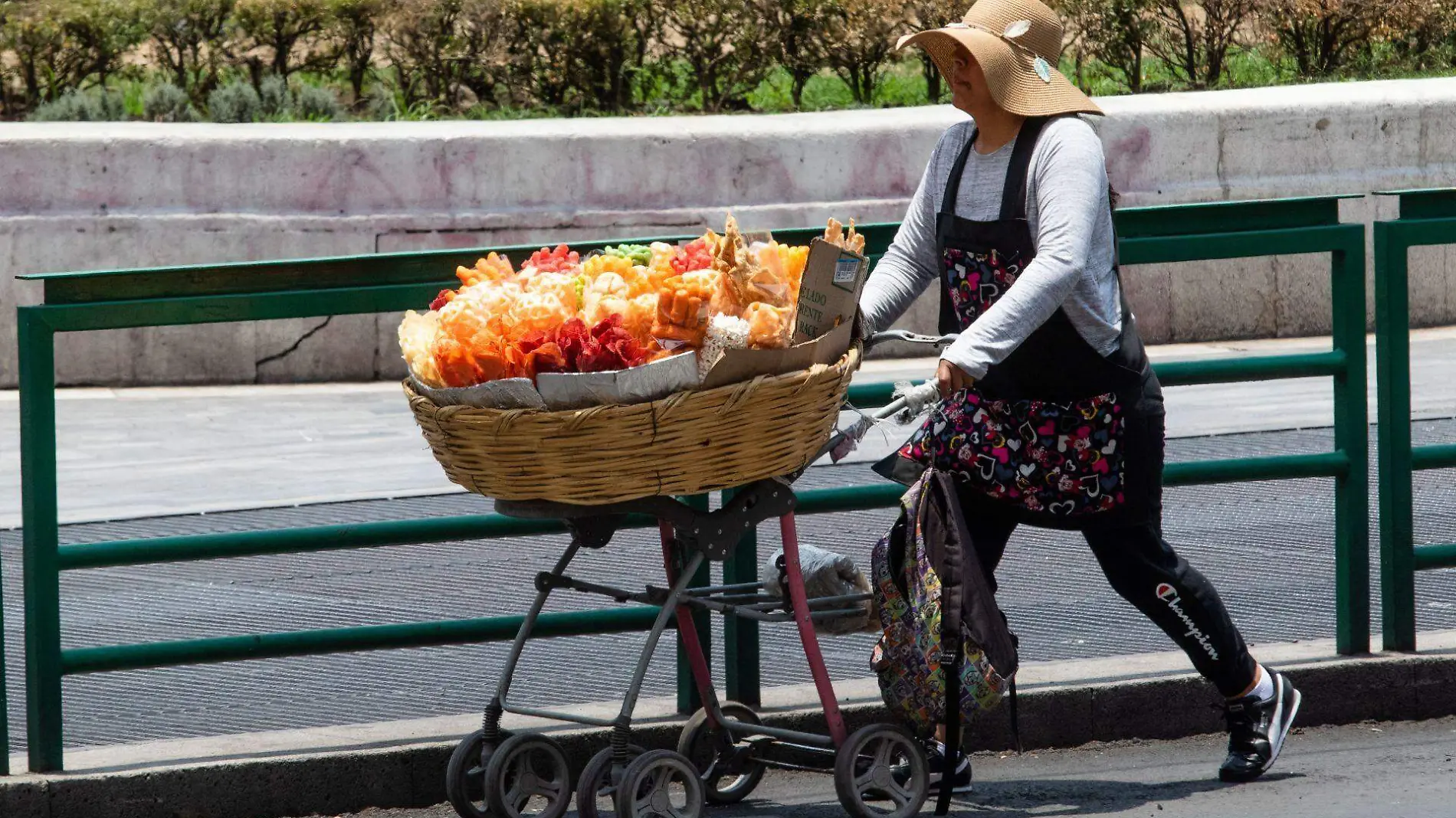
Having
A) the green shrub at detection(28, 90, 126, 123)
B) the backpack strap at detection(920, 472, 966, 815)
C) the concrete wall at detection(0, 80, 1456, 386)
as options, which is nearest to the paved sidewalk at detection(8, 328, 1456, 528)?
the concrete wall at detection(0, 80, 1456, 386)

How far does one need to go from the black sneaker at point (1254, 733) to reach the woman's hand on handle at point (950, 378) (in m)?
1.11

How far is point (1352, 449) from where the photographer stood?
501 cm

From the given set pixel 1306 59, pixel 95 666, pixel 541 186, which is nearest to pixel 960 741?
pixel 95 666

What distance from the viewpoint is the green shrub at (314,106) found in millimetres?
12633

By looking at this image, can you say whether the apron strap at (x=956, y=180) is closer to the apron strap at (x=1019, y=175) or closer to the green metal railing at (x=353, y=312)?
the apron strap at (x=1019, y=175)

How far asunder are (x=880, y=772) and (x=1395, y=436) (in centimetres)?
175

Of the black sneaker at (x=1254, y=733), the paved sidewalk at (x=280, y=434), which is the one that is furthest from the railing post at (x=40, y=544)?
the paved sidewalk at (x=280, y=434)

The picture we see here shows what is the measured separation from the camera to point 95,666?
14.5 ft

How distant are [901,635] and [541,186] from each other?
7278mm

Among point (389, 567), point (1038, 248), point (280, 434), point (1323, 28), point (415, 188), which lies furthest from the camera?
point (1323, 28)

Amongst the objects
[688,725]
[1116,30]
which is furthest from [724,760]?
[1116,30]

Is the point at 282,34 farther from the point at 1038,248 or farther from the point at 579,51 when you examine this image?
the point at 1038,248

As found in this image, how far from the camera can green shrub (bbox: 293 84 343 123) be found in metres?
12.6

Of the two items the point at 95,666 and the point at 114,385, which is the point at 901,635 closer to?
the point at 95,666
